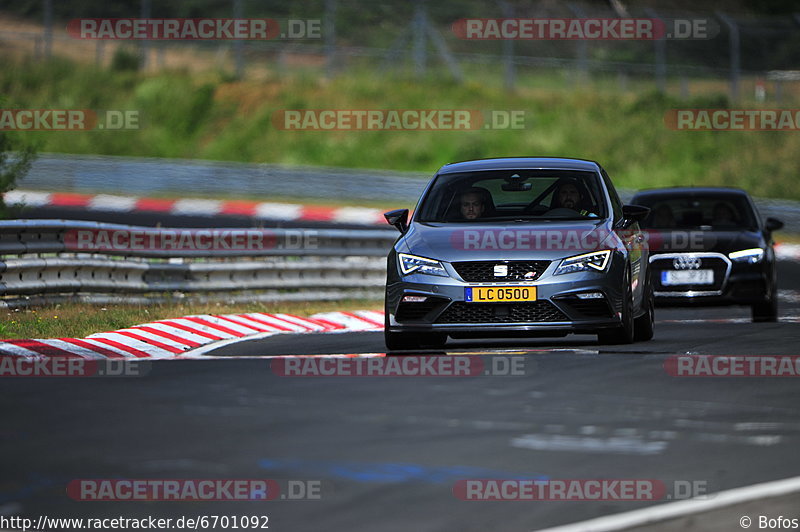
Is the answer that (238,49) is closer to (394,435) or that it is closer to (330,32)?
(330,32)

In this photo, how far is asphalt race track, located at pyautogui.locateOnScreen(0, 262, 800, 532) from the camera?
6512 mm

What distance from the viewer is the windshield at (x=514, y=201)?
502 inches

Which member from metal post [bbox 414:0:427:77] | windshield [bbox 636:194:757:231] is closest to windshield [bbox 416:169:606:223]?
windshield [bbox 636:194:757:231]

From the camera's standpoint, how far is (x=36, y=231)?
15141 millimetres

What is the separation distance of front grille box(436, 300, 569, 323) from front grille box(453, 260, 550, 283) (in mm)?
191

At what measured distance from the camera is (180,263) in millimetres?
17391

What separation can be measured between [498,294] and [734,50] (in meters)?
27.8

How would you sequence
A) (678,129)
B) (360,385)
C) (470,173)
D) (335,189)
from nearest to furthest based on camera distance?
(360,385), (470,173), (335,189), (678,129)

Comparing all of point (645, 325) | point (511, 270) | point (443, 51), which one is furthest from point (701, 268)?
point (443, 51)

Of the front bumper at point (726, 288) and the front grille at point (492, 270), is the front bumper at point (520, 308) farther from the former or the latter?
the front bumper at point (726, 288)

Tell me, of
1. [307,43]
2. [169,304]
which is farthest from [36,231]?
[307,43]

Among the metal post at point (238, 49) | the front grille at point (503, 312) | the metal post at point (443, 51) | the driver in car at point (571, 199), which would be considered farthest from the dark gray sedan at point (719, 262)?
the metal post at point (238, 49)

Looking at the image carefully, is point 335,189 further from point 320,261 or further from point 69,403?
point 69,403

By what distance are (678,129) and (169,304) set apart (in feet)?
86.5
